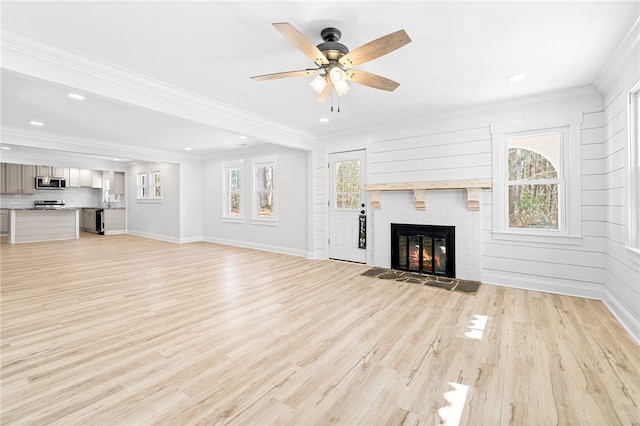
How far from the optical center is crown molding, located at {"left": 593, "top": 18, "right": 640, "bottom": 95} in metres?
2.42

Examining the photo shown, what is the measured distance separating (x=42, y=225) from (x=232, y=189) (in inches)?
227

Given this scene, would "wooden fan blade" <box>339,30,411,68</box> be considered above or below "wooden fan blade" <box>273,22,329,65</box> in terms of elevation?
below

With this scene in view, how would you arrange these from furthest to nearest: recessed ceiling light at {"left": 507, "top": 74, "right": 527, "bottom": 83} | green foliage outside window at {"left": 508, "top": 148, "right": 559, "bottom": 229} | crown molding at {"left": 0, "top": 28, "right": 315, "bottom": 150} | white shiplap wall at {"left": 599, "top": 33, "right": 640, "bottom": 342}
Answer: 1. green foliage outside window at {"left": 508, "top": 148, "right": 559, "bottom": 229}
2. recessed ceiling light at {"left": 507, "top": 74, "right": 527, "bottom": 83}
3. white shiplap wall at {"left": 599, "top": 33, "right": 640, "bottom": 342}
4. crown molding at {"left": 0, "top": 28, "right": 315, "bottom": 150}

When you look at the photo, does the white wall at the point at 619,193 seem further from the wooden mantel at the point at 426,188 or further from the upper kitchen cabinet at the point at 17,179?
the upper kitchen cabinet at the point at 17,179

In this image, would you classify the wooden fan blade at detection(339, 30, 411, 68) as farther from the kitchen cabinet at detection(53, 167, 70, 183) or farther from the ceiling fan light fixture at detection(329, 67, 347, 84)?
the kitchen cabinet at detection(53, 167, 70, 183)

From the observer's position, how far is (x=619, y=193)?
301 cm

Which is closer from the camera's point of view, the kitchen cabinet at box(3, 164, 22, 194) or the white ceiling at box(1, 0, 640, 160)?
the white ceiling at box(1, 0, 640, 160)

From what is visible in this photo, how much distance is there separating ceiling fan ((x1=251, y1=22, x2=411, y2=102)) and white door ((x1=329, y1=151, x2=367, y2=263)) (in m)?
2.89

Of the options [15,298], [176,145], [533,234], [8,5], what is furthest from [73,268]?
[533,234]

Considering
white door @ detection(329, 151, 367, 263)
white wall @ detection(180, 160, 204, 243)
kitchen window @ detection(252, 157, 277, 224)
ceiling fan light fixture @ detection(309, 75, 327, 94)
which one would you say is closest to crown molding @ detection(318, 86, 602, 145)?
white door @ detection(329, 151, 367, 263)

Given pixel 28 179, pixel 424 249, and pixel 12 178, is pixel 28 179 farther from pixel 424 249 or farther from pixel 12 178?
pixel 424 249

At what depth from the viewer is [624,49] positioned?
2613mm

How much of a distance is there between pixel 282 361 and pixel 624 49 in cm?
398

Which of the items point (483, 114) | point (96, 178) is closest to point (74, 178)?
point (96, 178)
